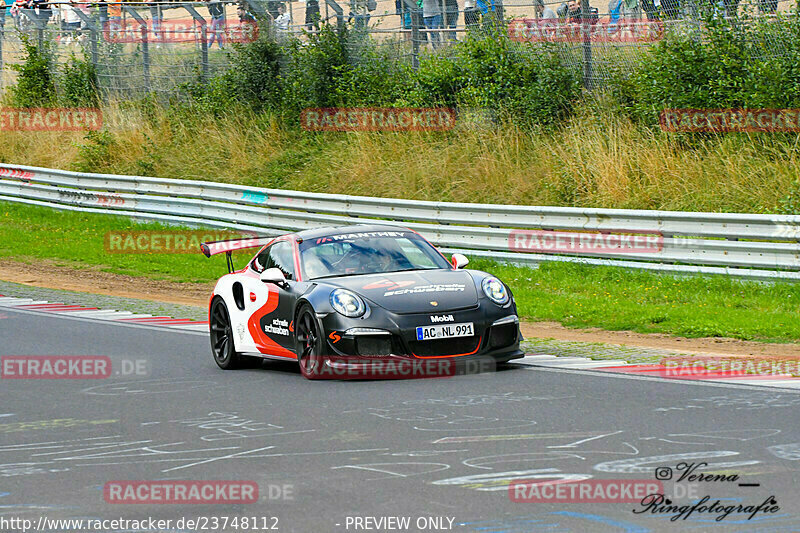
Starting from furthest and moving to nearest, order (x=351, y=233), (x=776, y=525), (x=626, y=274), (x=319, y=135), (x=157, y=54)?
(x=157, y=54) < (x=319, y=135) < (x=626, y=274) < (x=351, y=233) < (x=776, y=525)

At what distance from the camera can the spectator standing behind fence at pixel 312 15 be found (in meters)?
27.9

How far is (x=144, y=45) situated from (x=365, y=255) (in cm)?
2154

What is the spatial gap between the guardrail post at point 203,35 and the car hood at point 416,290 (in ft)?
65.9

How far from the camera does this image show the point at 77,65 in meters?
34.5

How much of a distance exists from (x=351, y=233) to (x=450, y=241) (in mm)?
7780

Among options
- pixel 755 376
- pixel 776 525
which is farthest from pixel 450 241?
pixel 776 525

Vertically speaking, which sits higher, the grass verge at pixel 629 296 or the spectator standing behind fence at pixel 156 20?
the spectator standing behind fence at pixel 156 20

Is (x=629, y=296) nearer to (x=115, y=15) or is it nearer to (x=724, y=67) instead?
(x=724, y=67)

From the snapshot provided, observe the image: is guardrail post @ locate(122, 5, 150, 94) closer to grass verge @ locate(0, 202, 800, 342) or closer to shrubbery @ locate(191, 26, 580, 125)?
shrubbery @ locate(191, 26, 580, 125)

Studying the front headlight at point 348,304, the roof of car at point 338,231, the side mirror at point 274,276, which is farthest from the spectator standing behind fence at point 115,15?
the front headlight at point 348,304

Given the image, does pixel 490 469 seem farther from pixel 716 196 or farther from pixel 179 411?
pixel 716 196

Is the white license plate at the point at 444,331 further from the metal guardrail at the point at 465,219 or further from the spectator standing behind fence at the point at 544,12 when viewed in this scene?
the spectator standing behind fence at the point at 544,12

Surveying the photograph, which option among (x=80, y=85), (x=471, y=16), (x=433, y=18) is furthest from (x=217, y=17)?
(x=471, y=16)

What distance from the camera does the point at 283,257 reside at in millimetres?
11195
